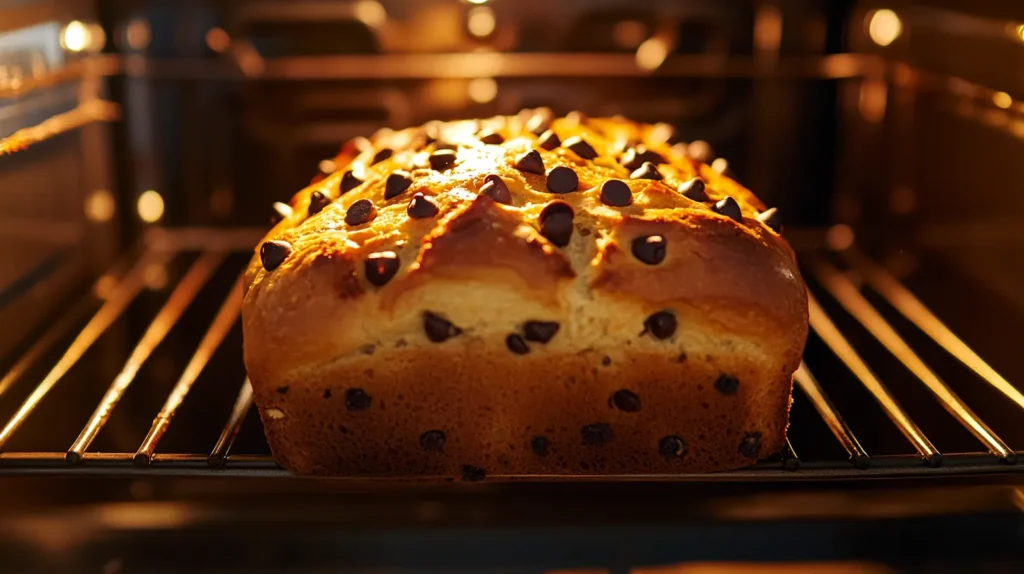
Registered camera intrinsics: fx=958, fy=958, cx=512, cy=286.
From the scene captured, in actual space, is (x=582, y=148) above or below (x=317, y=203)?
above

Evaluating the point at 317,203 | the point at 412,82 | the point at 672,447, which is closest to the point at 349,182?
the point at 317,203

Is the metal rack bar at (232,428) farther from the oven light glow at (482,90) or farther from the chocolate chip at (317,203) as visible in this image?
the oven light glow at (482,90)

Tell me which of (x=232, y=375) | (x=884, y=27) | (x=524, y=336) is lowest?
(x=524, y=336)

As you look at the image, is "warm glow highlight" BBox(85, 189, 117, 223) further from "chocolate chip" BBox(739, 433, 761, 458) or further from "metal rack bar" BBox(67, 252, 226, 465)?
"chocolate chip" BBox(739, 433, 761, 458)

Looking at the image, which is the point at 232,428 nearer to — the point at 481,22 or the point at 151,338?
the point at 151,338

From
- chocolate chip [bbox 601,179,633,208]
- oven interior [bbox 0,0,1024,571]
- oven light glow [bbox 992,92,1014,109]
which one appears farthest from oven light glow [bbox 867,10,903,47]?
chocolate chip [bbox 601,179,633,208]

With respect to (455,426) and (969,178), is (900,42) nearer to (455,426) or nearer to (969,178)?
(969,178)
